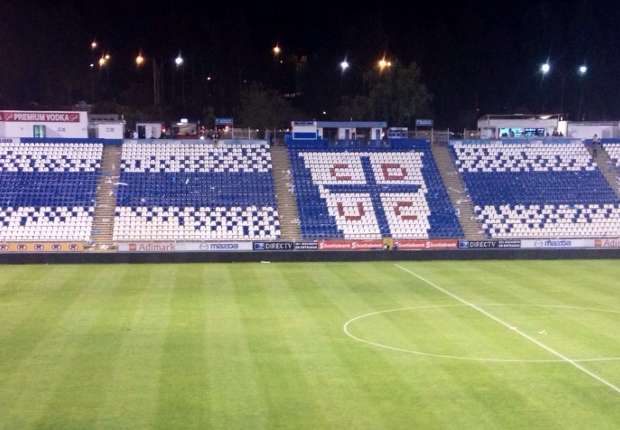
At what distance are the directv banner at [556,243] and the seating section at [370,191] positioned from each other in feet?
11.7

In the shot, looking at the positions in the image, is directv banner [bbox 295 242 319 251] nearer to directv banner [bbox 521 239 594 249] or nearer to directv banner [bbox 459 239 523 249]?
directv banner [bbox 459 239 523 249]

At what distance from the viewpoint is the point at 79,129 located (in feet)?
159

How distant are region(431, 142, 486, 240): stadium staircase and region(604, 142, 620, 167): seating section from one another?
9909mm

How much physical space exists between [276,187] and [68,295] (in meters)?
18.7

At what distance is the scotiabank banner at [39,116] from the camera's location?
4742 cm

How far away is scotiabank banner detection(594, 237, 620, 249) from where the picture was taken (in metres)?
40.1

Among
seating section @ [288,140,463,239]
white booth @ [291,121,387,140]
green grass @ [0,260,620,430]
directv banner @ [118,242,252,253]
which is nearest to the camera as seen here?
green grass @ [0,260,620,430]

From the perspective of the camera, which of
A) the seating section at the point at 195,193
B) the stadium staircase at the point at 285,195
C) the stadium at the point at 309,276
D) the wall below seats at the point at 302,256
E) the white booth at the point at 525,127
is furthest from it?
→ the white booth at the point at 525,127

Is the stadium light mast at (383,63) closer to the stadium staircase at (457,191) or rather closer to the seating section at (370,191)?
the seating section at (370,191)

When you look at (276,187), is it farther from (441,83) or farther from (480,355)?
(441,83)

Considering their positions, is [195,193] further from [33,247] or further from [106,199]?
[33,247]

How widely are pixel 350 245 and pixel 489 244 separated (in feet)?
23.1

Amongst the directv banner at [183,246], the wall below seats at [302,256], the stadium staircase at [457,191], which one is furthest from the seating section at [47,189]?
the stadium staircase at [457,191]

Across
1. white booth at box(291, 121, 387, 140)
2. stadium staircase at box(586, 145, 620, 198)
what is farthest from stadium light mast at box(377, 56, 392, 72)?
stadium staircase at box(586, 145, 620, 198)
